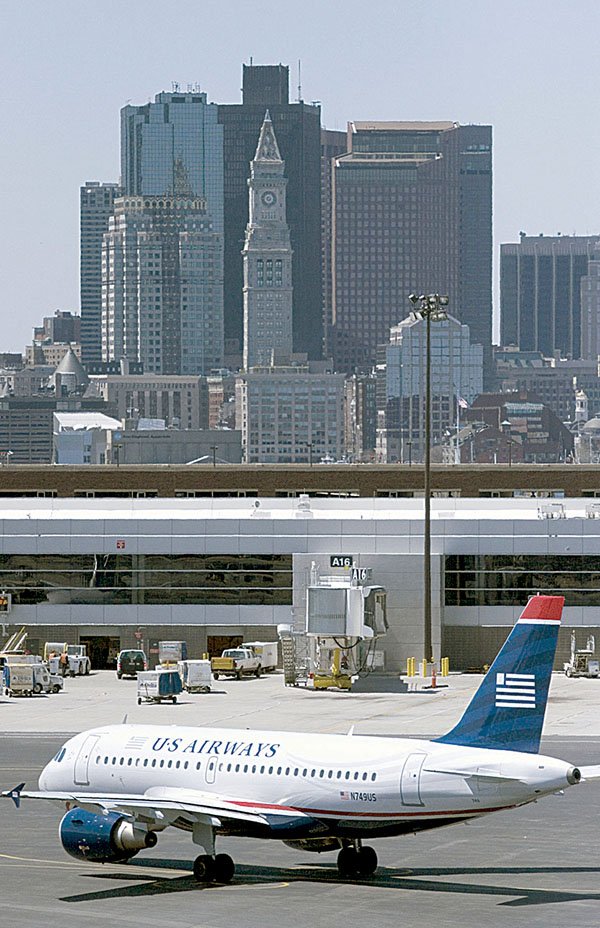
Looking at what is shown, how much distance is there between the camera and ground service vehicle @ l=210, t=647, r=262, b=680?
111m

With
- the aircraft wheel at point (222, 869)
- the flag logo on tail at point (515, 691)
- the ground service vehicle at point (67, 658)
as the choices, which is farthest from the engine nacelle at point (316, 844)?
the ground service vehicle at point (67, 658)

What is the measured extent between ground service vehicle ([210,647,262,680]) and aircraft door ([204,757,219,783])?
214 ft

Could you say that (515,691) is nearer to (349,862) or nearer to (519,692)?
(519,692)

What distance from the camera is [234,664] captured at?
11075 cm

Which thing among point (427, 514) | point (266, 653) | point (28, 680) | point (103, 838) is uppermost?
point (427, 514)

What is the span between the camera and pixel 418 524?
115 metres

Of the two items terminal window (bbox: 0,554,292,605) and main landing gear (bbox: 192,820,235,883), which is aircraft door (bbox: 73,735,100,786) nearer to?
main landing gear (bbox: 192,820,235,883)

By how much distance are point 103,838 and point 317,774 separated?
5.33 meters

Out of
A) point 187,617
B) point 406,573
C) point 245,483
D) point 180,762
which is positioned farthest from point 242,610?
point 180,762

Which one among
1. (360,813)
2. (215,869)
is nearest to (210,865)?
(215,869)

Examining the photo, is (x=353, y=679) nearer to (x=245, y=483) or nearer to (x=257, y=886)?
(x=245, y=483)

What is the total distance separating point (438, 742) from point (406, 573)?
69.2 meters

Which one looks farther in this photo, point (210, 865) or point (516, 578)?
point (516, 578)

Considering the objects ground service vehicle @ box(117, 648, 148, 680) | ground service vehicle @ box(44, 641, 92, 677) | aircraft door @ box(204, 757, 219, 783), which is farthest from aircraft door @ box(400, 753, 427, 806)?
ground service vehicle @ box(117, 648, 148, 680)
